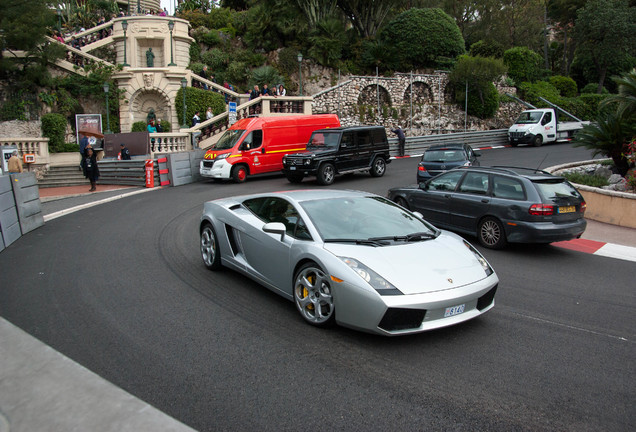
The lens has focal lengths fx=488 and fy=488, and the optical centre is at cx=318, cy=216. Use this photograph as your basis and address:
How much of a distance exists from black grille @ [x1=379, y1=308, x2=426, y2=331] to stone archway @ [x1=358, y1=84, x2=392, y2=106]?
30.9 meters

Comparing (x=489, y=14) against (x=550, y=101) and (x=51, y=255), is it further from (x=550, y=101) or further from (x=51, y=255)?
(x=51, y=255)

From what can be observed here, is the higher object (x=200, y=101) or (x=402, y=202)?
(x=200, y=101)

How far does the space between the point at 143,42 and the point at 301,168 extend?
21262 mm

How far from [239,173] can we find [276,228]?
14.4 metres

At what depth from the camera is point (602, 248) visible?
9766mm

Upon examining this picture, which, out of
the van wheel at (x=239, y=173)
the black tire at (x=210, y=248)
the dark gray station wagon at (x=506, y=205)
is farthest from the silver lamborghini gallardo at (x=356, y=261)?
the van wheel at (x=239, y=173)

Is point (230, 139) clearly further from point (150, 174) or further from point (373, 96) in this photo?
point (373, 96)

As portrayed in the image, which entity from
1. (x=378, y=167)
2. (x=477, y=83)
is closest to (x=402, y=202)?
(x=378, y=167)

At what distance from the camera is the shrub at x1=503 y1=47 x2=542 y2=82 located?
1537 inches

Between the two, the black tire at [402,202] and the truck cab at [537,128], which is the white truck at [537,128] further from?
the black tire at [402,202]

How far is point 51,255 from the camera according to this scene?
8.62 m

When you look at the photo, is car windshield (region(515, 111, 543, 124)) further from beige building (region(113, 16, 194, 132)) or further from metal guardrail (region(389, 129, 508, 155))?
beige building (region(113, 16, 194, 132))

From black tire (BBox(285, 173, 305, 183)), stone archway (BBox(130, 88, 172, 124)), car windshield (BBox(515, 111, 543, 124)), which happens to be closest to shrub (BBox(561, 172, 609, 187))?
black tire (BBox(285, 173, 305, 183))

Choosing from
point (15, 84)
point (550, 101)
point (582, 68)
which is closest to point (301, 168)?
point (15, 84)
